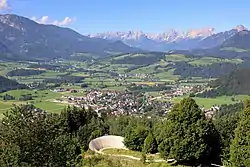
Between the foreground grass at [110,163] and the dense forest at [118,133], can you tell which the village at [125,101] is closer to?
the dense forest at [118,133]

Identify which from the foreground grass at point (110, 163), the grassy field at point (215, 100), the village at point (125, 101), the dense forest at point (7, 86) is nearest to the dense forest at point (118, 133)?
the foreground grass at point (110, 163)

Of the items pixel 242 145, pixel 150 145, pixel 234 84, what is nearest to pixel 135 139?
pixel 150 145

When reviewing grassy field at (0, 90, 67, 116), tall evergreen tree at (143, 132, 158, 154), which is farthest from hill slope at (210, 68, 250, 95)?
tall evergreen tree at (143, 132, 158, 154)

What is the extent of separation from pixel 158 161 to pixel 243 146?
670 cm

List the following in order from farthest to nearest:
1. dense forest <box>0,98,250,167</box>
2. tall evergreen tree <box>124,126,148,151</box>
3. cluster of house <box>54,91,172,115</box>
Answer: cluster of house <box>54,91,172,115</box> → tall evergreen tree <box>124,126,148,151</box> → dense forest <box>0,98,250,167</box>

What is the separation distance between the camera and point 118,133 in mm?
40906

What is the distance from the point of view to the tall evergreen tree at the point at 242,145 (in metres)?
21.7

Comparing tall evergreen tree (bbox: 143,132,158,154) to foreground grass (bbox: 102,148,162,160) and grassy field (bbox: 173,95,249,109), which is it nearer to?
foreground grass (bbox: 102,148,162,160)

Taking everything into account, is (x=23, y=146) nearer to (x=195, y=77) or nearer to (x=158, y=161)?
(x=158, y=161)

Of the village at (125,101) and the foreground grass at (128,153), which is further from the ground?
the foreground grass at (128,153)

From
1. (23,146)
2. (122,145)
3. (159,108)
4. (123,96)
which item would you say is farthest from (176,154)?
(123,96)

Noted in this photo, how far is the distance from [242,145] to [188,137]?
3.95 meters

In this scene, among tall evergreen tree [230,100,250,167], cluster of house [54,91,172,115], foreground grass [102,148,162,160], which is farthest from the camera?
cluster of house [54,91,172,115]

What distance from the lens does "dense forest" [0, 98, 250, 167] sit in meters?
12.4
